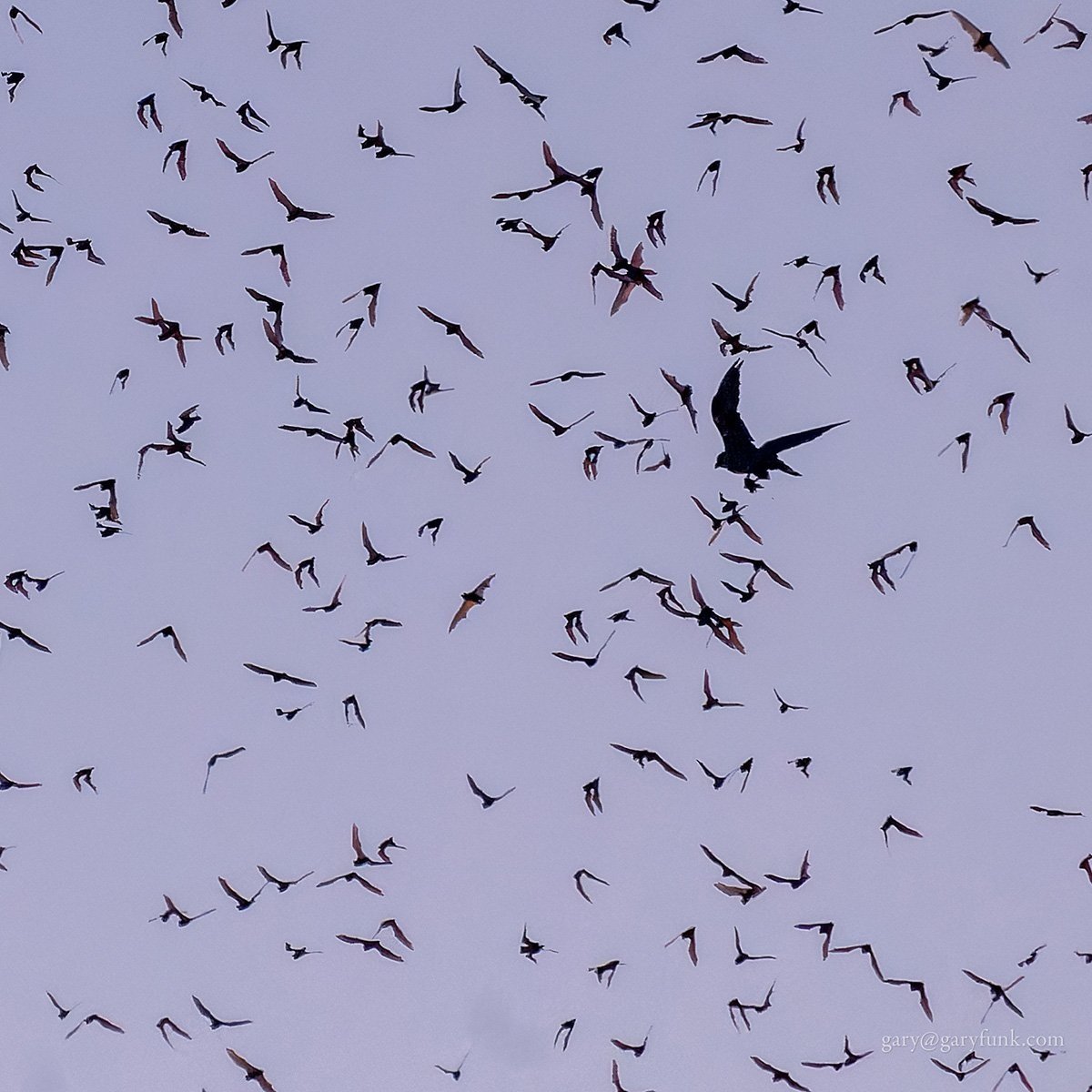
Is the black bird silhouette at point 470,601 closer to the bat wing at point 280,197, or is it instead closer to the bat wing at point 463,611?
the bat wing at point 463,611

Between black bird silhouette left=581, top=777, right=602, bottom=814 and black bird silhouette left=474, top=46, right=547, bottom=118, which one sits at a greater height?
black bird silhouette left=474, top=46, right=547, bottom=118

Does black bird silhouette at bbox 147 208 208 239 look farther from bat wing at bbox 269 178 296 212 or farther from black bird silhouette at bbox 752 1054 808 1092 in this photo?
black bird silhouette at bbox 752 1054 808 1092

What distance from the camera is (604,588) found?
1472 centimetres

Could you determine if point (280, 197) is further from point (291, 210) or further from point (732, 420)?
point (732, 420)

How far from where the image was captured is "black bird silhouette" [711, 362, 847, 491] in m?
13.3

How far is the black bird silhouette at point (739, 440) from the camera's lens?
13.3 meters

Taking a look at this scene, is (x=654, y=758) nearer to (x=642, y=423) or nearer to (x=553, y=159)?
(x=642, y=423)

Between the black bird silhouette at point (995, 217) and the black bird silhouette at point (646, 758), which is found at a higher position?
the black bird silhouette at point (995, 217)

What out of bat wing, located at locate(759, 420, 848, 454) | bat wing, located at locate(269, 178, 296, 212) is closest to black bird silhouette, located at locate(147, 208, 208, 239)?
bat wing, located at locate(269, 178, 296, 212)

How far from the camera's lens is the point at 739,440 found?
13430 millimetres

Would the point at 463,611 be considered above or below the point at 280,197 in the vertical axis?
below

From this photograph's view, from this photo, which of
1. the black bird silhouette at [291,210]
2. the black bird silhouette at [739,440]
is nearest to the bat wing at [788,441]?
the black bird silhouette at [739,440]

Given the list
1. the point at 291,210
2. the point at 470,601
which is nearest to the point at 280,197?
the point at 291,210

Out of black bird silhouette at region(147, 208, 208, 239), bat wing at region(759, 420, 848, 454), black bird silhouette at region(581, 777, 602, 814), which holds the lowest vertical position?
black bird silhouette at region(581, 777, 602, 814)
